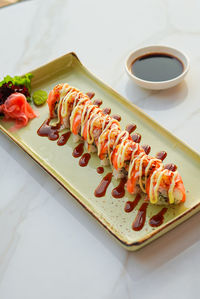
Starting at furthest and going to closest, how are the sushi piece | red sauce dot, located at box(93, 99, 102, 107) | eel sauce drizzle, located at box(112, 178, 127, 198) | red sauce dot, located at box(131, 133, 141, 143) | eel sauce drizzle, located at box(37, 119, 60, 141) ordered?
red sauce dot, located at box(93, 99, 102, 107) → eel sauce drizzle, located at box(37, 119, 60, 141) → red sauce dot, located at box(131, 133, 141, 143) → eel sauce drizzle, located at box(112, 178, 127, 198) → the sushi piece

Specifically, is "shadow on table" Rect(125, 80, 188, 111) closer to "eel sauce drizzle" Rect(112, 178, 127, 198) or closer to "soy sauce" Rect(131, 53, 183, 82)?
"soy sauce" Rect(131, 53, 183, 82)

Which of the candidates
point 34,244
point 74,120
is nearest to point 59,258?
point 34,244

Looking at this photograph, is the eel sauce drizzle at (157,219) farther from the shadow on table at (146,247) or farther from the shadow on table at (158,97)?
the shadow on table at (158,97)

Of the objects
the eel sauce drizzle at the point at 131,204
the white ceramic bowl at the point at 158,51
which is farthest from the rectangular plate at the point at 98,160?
the white ceramic bowl at the point at 158,51

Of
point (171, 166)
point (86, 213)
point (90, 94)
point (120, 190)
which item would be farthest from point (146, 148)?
point (90, 94)

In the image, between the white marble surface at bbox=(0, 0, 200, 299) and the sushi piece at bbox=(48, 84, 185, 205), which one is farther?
the sushi piece at bbox=(48, 84, 185, 205)

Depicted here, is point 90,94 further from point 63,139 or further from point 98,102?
point 63,139

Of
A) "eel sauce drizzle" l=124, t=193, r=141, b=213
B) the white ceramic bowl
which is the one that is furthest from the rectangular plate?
the white ceramic bowl
